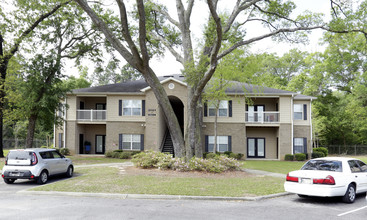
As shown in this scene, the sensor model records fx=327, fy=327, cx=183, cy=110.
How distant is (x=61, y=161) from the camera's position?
609 inches

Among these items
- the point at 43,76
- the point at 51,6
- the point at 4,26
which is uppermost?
the point at 51,6

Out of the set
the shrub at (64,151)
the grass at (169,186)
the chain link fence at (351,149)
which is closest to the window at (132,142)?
the shrub at (64,151)

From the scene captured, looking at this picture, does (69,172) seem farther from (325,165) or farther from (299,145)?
(299,145)

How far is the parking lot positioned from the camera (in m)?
8.41

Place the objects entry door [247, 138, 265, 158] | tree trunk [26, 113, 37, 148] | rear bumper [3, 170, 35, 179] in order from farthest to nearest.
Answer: entry door [247, 138, 265, 158], tree trunk [26, 113, 37, 148], rear bumper [3, 170, 35, 179]

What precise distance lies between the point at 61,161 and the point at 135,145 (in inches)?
548

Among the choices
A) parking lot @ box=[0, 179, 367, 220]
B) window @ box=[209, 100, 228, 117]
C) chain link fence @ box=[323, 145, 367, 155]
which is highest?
window @ box=[209, 100, 228, 117]

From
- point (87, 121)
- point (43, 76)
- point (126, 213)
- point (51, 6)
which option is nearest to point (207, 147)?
point (87, 121)

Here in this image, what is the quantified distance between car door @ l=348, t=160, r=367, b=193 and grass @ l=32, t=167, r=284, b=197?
2554 mm

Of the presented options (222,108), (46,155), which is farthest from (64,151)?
(46,155)

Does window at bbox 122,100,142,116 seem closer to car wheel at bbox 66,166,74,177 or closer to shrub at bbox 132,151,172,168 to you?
shrub at bbox 132,151,172,168

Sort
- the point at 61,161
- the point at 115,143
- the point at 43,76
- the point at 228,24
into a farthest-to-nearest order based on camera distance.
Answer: the point at 115,143
the point at 43,76
the point at 228,24
the point at 61,161

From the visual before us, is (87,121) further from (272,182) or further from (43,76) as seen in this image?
(272,182)

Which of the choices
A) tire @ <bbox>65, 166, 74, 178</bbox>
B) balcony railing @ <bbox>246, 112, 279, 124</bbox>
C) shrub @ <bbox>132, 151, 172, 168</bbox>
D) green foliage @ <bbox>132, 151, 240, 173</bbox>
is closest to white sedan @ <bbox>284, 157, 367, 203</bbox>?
green foliage @ <bbox>132, 151, 240, 173</bbox>
